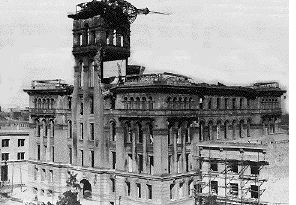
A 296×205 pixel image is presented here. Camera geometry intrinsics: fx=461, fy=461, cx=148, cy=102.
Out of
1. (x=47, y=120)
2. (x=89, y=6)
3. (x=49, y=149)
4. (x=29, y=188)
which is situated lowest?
(x=29, y=188)

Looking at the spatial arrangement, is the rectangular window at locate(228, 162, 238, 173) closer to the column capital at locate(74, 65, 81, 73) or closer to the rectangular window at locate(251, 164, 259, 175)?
the rectangular window at locate(251, 164, 259, 175)

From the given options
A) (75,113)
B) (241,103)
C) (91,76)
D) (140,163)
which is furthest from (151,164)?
(241,103)

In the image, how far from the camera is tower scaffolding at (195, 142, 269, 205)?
55.1m

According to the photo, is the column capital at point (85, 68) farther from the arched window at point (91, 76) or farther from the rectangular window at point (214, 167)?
the rectangular window at point (214, 167)

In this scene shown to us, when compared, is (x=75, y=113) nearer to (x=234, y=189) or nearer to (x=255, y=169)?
(x=234, y=189)

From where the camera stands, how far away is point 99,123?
209ft

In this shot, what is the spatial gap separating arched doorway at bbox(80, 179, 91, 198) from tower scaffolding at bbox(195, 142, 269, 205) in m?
16.4

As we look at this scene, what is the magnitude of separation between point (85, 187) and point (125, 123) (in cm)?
1317

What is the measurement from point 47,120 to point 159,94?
2338 cm

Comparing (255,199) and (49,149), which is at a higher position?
(49,149)
